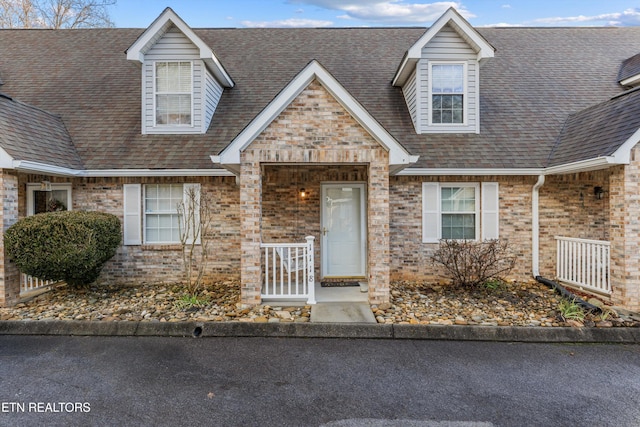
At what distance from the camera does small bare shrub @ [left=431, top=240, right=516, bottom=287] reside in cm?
717

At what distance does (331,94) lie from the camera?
6203mm

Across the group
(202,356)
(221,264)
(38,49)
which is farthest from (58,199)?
(38,49)

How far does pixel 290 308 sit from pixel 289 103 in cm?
372

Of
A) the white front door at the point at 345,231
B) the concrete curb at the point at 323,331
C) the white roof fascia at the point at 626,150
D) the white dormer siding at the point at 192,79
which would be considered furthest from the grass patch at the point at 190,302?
the white roof fascia at the point at 626,150

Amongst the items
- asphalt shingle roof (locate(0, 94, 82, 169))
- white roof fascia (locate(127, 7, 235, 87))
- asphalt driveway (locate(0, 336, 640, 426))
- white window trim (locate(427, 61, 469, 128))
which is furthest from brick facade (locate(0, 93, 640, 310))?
white roof fascia (locate(127, 7, 235, 87))

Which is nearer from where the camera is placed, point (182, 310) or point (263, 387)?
point (263, 387)

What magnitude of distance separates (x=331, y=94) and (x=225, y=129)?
11.9 feet

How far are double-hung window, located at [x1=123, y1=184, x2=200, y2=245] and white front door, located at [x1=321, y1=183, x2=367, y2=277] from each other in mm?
3143

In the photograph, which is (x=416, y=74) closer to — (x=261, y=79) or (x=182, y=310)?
(x=261, y=79)

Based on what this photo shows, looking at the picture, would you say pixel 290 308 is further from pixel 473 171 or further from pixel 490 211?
pixel 490 211

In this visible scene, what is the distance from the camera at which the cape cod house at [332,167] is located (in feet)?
20.6

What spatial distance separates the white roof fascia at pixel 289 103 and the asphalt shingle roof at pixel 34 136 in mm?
3856

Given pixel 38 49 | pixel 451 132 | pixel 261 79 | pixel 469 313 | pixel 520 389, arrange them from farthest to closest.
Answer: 1. pixel 38 49
2. pixel 261 79
3. pixel 451 132
4. pixel 469 313
5. pixel 520 389

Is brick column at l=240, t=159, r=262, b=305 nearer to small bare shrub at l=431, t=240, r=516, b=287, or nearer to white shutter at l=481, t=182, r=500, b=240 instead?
small bare shrub at l=431, t=240, r=516, b=287
